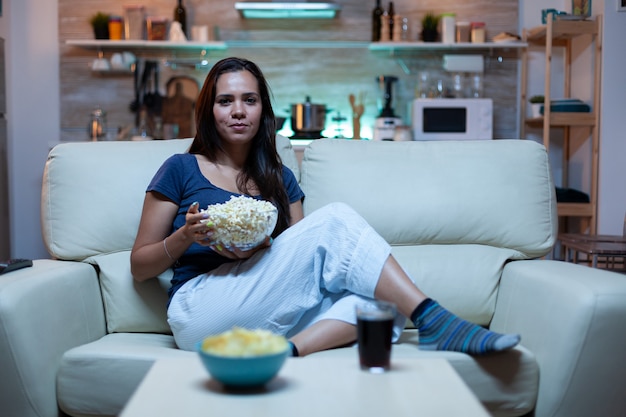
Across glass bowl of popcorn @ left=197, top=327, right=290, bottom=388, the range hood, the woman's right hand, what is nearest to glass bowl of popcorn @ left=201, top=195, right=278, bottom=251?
the woman's right hand

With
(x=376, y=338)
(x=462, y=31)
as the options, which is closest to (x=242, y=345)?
(x=376, y=338)

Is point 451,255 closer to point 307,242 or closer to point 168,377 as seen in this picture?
point 307,242

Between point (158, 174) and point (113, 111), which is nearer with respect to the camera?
point (158, 174)

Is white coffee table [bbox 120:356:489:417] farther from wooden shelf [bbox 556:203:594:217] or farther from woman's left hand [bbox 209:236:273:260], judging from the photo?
wooden shelf [bbox 556:203:594:217]

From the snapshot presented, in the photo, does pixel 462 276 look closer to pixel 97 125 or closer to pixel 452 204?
pixel 452 204

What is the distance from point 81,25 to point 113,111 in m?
0.61

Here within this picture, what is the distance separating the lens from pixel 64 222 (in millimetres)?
2191

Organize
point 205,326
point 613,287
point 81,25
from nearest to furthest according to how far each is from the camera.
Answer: point 613,287, point 205,326, point 81,25

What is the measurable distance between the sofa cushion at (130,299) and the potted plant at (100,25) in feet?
10.8

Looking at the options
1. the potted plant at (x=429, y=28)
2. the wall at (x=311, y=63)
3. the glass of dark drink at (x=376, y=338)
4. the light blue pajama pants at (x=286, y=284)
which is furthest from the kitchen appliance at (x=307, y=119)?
the glass of dark drink at (x=376, y=338)

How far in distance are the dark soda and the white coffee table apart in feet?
0.08

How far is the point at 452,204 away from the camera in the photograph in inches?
89.0

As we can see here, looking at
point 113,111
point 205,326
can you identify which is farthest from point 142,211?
point 113,111

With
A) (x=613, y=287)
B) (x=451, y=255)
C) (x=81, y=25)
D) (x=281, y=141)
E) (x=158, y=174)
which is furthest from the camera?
(x=81, y=25)
